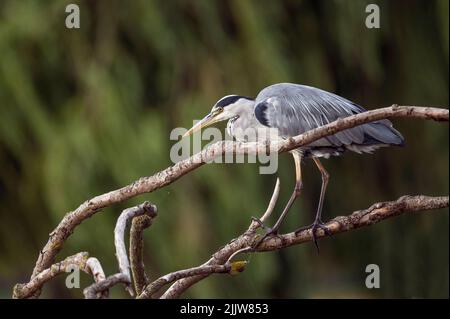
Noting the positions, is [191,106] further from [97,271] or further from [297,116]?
[97,271]

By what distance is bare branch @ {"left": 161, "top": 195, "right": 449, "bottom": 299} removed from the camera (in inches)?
54.7

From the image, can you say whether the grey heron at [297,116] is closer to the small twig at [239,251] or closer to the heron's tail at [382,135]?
the heron's tail at [382,135]

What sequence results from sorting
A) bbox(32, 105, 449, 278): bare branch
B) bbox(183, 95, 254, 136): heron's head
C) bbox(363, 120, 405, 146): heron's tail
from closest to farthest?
bbox(32, 105, 449, 278): bare branch
bbox(363, 120, 405, 146): heron's tail
bbox(183, 95, 254, 136): heron's head

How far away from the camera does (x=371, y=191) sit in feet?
12.5

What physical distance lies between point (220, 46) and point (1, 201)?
1.09 meters

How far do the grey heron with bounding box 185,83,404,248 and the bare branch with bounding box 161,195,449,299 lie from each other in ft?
0.82

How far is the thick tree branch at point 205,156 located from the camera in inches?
46.6

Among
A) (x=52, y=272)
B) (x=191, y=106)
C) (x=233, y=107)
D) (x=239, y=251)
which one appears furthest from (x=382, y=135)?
(x=191, y=106)

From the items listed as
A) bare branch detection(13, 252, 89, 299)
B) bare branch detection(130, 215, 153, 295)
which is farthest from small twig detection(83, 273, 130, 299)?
bare branch detection(130, 215, 153, 295)

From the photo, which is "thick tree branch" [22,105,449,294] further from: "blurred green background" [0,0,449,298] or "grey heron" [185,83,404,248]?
"blurred green background" [0,0,449,298]
